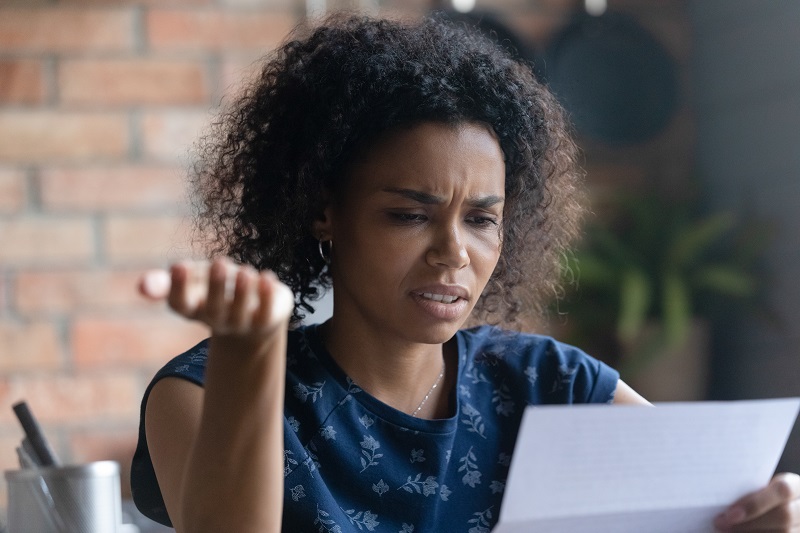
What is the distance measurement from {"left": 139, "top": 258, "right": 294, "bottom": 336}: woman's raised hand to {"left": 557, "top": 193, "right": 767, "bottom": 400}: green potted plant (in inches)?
68.5

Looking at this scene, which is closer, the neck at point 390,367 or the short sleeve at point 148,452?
the short sleeve at point 148,452

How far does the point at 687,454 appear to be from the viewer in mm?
917

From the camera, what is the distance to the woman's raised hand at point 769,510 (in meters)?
1.00

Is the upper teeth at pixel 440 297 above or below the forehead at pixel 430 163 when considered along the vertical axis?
below

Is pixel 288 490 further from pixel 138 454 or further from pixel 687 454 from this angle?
pixel 687 454

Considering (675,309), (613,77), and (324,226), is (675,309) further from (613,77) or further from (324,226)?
(324,226)

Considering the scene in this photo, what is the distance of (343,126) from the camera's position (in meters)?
1.18

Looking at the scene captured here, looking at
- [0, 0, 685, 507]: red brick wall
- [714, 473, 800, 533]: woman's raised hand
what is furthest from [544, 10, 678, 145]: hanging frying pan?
[714, 473, 800, 533]: woman's raised hand

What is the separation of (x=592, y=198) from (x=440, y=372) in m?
1.36

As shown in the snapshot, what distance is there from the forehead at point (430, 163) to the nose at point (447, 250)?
45 millimetres

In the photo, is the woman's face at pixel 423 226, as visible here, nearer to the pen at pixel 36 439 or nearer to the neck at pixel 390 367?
the neck at pixel 390 367

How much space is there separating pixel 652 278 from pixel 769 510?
4.99 ft

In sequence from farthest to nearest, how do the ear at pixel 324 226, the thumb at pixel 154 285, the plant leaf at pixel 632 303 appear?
the plant leaf at pixel 632 303, the ear at pixel 324 226, the thumb at pixel 154 285

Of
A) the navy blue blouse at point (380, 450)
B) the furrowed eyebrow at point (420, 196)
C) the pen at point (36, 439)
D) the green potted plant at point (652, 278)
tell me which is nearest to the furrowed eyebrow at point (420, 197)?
the furrowed eyebrow at point (420, 196)
